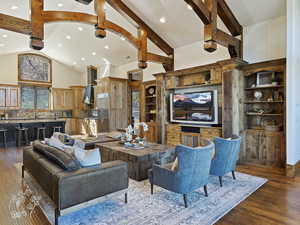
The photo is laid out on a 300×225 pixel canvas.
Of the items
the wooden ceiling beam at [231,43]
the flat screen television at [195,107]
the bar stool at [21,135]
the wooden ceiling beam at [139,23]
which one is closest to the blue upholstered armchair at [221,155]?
the flat screen television at [195,107]

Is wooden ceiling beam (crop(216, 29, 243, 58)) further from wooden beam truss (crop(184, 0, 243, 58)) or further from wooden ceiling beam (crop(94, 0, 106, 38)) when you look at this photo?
wooden ceiling beam (crop(94, 0, 106, 38))

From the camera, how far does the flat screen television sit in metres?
5.68

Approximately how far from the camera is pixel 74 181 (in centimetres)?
238

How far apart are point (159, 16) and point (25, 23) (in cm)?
350

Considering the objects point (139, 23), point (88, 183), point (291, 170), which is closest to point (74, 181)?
point (88, 183)

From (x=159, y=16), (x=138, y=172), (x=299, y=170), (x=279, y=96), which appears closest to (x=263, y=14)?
(x=279, y=96)

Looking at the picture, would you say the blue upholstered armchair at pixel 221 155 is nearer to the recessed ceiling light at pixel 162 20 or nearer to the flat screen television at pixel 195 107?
the flat screen television at pixel 195 107

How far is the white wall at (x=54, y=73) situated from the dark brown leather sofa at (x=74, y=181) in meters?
8.48

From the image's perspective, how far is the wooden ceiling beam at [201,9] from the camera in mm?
3829

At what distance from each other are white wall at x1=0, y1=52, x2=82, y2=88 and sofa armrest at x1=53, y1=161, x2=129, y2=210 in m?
9.34

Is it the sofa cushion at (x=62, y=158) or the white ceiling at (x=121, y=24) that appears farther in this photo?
the white ceiling at (x=121, y=24)

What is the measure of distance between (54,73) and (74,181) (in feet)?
33.8

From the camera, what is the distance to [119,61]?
9227 mm

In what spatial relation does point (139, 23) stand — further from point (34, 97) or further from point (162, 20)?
point (34, 97)
